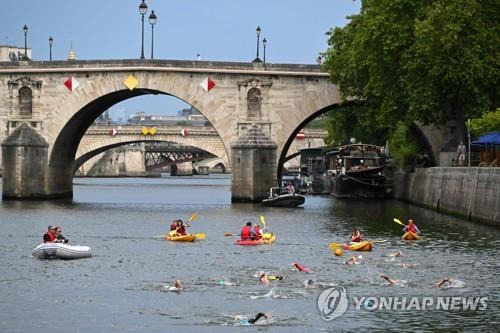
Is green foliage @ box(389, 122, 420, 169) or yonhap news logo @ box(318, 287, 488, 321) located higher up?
green foliage @ box(389, 122, 420, 169)

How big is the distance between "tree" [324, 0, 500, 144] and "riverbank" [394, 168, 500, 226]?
14.1 ft

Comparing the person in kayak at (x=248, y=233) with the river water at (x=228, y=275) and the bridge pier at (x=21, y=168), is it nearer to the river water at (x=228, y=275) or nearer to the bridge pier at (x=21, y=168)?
the river water at (x=228, y=275)

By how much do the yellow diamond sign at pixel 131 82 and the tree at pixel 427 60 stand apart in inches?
660

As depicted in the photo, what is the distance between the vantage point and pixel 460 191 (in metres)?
74.0

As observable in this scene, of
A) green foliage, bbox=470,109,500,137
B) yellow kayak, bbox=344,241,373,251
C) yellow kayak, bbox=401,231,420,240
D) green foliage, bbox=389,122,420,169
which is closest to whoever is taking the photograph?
yellow kayak, bbox=344,241,373,251

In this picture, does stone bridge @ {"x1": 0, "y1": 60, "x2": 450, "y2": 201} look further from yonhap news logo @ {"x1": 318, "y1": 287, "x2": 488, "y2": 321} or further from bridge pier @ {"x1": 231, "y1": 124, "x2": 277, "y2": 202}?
yonhap news logo @ {"x1": 318, "y1": 287, "x2": 488, "y2": 321}

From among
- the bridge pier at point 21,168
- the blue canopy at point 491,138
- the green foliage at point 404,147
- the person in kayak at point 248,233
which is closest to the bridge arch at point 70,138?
the bridge pier at point 21,168

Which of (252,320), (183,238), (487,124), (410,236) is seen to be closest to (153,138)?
(487,124)

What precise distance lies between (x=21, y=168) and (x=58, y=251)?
145ft

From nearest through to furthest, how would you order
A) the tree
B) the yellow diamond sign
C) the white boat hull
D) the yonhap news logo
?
the yonhap news logo < the white boat hull < the tree < the yellow diamond sign

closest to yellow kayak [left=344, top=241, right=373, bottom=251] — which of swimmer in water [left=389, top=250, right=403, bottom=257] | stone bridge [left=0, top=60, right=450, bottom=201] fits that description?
swimmer in water [left=389, top=250, right=403, bottom=257]

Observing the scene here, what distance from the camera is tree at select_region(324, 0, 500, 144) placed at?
250 ft

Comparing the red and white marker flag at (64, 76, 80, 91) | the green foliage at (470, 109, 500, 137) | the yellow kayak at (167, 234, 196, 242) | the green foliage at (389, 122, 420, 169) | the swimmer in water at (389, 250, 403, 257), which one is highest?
the red and white marker flag at (64, 76, 80, 91)

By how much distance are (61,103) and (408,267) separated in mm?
54186
